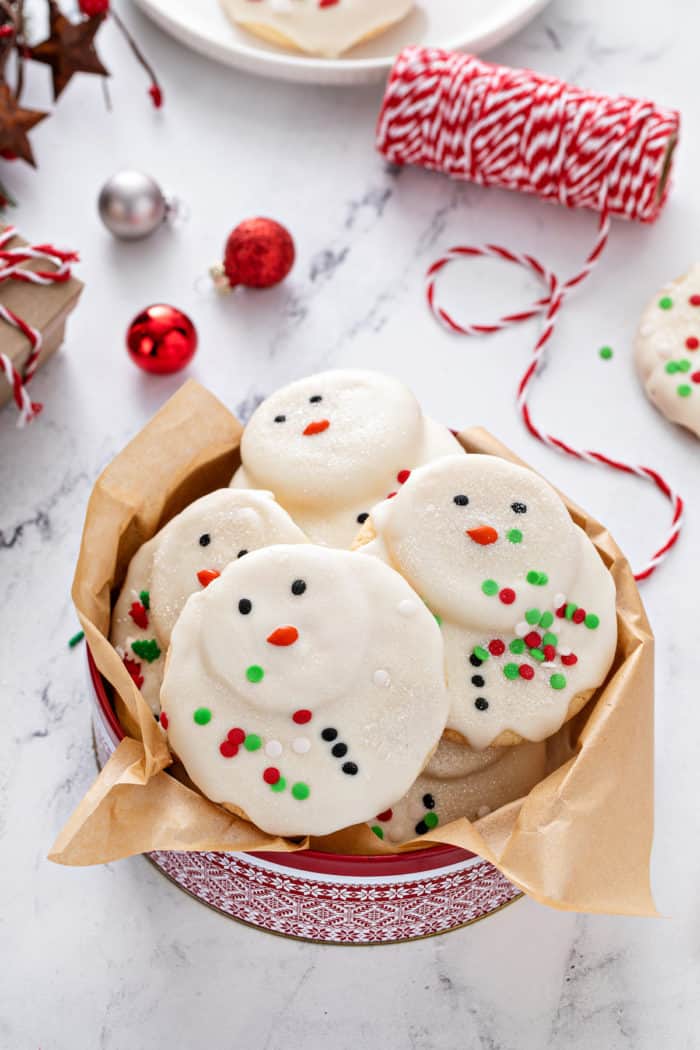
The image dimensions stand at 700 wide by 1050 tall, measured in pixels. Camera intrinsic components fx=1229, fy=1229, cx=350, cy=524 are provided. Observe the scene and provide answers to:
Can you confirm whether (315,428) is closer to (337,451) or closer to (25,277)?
(337,451)

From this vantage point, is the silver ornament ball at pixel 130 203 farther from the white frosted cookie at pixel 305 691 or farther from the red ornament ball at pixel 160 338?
the white frosted cookie at pixel 305 691

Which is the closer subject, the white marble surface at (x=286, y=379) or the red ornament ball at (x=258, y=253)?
the white marble surface at (x=286, y=379)

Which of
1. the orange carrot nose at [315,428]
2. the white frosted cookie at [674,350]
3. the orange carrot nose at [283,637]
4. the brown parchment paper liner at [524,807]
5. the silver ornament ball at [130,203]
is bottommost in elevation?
the brown parchment paper liner at [524,807]

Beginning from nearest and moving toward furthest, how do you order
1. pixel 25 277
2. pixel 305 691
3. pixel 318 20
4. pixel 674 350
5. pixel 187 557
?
pixel 305 691 → pixel 187 557 → pixel 25 277 → pixel 674 350 → pixel 318 20

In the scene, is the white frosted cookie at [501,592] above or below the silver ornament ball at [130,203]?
below

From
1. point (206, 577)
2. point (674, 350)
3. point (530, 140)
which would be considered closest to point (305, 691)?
point (206, 577)

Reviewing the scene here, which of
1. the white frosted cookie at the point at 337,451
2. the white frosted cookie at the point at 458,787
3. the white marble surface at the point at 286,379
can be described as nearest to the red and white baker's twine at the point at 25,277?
the white marble surface at the point at 286,379
